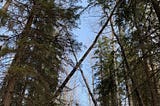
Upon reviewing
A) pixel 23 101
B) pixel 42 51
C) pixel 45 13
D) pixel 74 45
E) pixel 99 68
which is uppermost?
pixel 99 68

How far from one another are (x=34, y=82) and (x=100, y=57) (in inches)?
469

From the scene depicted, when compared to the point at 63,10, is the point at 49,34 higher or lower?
lower

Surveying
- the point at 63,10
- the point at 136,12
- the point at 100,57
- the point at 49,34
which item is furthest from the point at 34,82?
the point at 100,57

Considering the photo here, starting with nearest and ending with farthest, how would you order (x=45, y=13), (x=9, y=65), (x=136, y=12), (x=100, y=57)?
(x=136, y=12), (x=9, y=65), (x=45, y=13), (x=100, y=57)

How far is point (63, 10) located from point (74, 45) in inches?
49.8

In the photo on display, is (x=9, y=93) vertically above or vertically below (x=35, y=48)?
below

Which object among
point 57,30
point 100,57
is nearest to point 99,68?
point 100,57

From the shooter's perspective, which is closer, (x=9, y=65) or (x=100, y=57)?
(x=9, y=65)

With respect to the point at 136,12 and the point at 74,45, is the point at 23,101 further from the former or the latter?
the point at 136,12

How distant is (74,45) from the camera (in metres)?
10.7

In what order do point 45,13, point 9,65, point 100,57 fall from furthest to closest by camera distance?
point 100,57
point 45,13
point 9,65

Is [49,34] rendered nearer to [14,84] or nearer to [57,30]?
[57,30]

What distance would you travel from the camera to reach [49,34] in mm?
10523

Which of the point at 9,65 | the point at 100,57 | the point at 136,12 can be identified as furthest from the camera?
the point at 100,57
